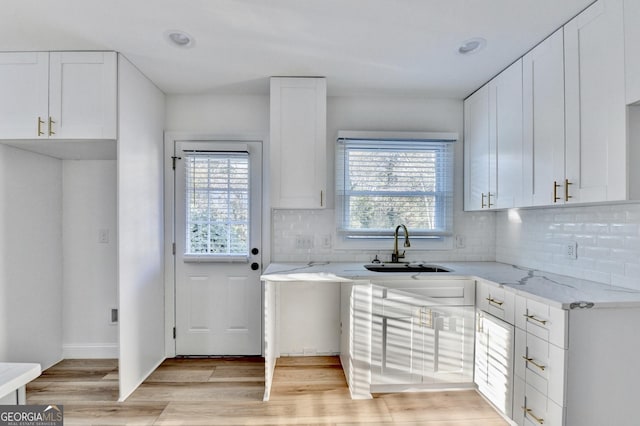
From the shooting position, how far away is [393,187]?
3.01 meters

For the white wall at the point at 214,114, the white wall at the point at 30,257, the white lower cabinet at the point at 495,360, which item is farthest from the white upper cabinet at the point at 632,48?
the white wall at the point at 30,257

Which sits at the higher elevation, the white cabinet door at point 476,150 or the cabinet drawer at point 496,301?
the white cabinet door at point 476,150

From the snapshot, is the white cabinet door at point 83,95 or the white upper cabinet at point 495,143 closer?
the white cabinet door at point 83,95

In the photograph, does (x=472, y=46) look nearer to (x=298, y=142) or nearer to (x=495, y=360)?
(x=298, y=142)

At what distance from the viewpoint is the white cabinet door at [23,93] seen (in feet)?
7.17

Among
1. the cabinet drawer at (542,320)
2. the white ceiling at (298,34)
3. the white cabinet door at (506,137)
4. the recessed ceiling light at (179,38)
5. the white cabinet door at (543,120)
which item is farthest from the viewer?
the white cabinet door at (506,137)

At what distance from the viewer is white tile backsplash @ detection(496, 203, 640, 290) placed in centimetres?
184

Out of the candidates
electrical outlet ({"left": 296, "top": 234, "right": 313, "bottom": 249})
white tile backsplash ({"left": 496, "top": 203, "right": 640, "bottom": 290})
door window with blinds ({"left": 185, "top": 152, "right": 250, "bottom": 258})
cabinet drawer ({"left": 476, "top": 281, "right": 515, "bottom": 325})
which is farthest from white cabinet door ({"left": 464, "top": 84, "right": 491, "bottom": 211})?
door window with blinds ({"left": 185, "top": 152, "right": 250, "bottom": 258})

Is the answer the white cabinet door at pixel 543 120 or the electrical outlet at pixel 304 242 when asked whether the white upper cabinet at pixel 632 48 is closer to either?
the white cabinet door at pixel 543 120

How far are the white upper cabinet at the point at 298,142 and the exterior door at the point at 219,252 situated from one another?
0.46 metres

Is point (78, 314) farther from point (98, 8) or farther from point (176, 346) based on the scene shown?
point (98, 8)

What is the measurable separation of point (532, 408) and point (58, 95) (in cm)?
354

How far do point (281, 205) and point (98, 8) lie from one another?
1652 millimetres

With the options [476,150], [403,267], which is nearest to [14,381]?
[403,267]
